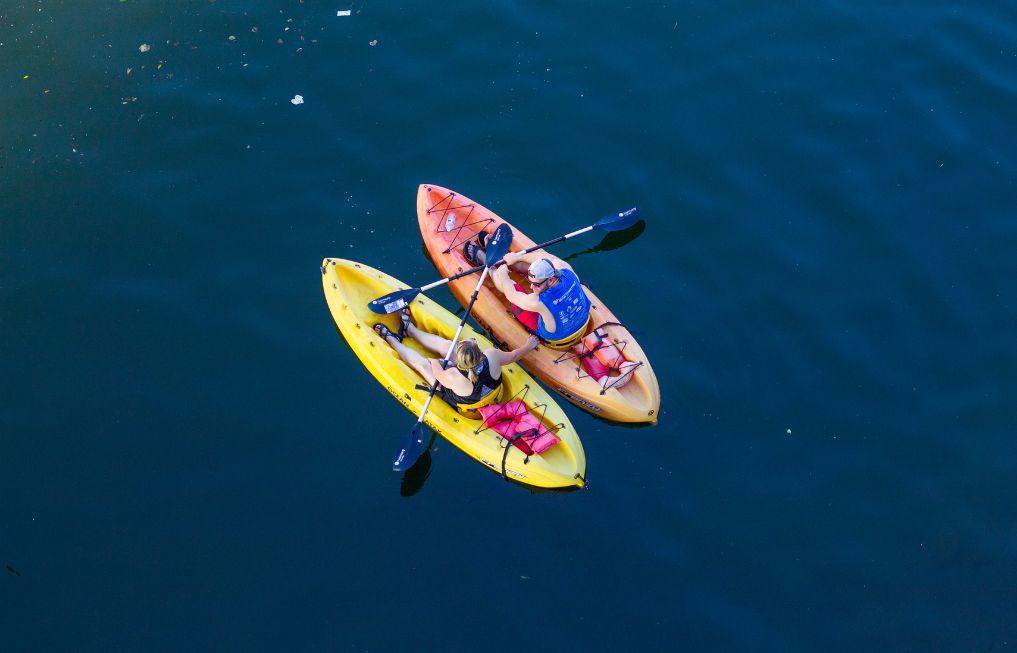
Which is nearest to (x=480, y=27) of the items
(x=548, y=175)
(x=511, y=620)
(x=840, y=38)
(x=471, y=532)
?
(x=548, y=175)

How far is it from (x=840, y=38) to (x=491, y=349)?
25.4 feet

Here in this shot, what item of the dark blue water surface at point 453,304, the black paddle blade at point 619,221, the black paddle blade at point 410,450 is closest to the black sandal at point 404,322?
the dark blue water surface at point 453,304

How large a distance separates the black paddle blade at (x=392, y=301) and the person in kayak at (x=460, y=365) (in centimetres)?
22

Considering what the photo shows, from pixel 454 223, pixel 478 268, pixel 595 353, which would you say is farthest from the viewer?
pixel 454 223

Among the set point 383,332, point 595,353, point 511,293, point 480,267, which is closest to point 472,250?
point 480,267

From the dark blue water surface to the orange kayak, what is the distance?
1.26 feet

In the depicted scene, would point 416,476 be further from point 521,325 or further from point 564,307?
point 564,307

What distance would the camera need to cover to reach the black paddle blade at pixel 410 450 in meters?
9.87

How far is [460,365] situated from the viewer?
→ 9.53 m

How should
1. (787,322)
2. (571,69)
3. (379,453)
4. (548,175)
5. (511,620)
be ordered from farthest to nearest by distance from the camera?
1. (571,69)
2. (548,175)
3. (787,322)
4. (379,453)
5. (511,620)

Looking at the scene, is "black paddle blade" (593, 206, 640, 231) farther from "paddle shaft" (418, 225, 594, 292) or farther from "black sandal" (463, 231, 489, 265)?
"black sandal" (463, 231, 489, 265)

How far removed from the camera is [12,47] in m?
12.7

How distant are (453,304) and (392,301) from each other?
1.06m

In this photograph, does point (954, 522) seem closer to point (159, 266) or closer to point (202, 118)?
point (159, 266)
